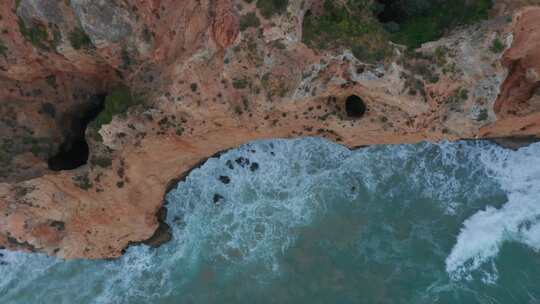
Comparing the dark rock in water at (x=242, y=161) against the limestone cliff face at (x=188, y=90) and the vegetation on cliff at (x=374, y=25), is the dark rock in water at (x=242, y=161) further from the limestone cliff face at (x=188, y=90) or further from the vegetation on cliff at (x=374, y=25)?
the vegetation on cliff at (x=374, y=25)

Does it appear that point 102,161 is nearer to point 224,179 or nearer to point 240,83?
point 224,179

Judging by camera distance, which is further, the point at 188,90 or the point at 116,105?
the point at 116,105

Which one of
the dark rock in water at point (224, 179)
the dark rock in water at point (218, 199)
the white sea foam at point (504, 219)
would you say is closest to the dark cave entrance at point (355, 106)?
the dark rock in water at point (224, 179)

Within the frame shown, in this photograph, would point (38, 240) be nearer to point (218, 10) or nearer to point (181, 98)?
point (181, 98)

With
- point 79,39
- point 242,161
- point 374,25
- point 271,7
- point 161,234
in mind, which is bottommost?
point 161,234

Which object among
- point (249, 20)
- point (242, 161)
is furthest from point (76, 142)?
point (249, 20)
